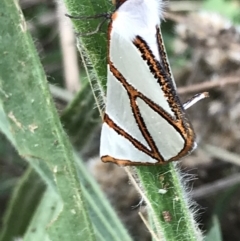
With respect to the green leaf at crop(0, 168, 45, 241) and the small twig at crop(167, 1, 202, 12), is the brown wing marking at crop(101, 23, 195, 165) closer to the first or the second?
the green leaf at crop(0, 168, 45, 241)

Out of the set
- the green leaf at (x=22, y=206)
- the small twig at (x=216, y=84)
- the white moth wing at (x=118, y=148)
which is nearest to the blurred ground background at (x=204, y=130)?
the small twig at (x=216, y=84)

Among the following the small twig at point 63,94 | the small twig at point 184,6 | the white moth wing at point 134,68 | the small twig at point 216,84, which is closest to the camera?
the white moth wing at point 134,68

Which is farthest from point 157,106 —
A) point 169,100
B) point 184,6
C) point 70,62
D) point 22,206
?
point 184,6

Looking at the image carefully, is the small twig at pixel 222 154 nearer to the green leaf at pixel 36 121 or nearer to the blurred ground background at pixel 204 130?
the blurred ground background at pixel 204 130

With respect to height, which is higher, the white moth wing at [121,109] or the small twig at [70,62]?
the white moth wing at [121,109]

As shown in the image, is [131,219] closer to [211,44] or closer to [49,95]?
[211,44]

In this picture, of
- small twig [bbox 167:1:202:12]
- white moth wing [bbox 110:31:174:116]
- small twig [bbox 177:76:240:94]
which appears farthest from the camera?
small twig [bbox 167:1:202:12]

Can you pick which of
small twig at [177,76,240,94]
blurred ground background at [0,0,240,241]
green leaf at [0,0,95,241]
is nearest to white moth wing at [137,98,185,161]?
green leaf at [0,0,95,241]

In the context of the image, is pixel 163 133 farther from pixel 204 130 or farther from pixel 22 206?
pixel 204 130

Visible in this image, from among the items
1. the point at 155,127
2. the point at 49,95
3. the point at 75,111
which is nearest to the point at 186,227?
the point at 155,127
